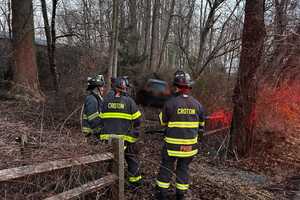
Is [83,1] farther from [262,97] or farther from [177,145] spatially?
[177,145]

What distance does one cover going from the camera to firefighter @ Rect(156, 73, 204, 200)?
173 inches

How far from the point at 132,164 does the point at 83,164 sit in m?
1.60

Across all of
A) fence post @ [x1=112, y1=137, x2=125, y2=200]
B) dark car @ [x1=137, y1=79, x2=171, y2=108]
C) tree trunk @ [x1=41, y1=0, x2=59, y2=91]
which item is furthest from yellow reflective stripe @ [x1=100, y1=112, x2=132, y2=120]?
tree trunk @ [x1=41, y1=0, x2=59, y2=91]

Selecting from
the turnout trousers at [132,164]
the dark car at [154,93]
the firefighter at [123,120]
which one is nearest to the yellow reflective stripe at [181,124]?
the firefighter at [123,120]

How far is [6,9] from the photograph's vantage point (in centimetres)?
1372

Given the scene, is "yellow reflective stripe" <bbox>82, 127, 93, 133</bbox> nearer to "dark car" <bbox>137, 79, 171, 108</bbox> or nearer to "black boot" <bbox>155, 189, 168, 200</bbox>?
"black boot" <bbox>155, 189, 168, 200</bbox>

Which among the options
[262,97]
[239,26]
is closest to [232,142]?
[262,97]

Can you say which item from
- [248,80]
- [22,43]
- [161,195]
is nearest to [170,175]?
[161,195]

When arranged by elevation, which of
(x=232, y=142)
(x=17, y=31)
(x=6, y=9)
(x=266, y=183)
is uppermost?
(x=6, y=9)

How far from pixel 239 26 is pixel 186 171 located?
9.65 metres

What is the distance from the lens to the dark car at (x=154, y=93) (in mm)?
13391

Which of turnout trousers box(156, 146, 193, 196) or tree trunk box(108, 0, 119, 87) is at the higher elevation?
tree trunk box(108, 0, 119, 87)

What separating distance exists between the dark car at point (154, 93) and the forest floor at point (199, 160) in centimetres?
406

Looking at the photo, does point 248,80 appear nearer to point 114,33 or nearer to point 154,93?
point 114,33
